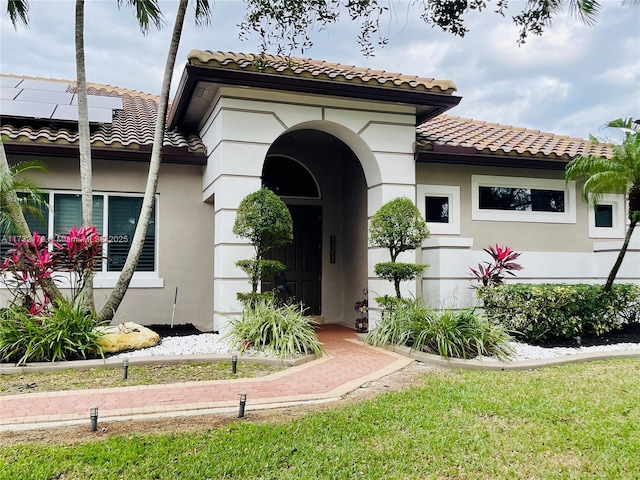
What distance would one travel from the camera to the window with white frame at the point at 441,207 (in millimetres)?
11195

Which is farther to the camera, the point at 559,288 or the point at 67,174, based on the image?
the point at 67,174

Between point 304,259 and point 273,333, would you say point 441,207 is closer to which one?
point 304,259

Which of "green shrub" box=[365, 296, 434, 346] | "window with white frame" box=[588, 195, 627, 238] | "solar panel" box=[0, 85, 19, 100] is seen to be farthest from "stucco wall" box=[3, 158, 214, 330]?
"window with white frame" box=[588, 195, 627, 238]

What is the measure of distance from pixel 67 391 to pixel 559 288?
25.7ft

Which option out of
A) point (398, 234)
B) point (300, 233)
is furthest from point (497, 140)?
point (300, 233)

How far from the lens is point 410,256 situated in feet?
33.3

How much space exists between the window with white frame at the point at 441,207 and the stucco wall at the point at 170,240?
4.58 m

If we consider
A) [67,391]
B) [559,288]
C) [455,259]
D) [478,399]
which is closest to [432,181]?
[455,259]

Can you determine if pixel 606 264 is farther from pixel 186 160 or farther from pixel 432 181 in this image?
pixel 186 160

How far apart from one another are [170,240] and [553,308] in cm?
730

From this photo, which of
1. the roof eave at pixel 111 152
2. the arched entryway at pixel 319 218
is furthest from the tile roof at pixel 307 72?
the arched entryway at pixel 319 218

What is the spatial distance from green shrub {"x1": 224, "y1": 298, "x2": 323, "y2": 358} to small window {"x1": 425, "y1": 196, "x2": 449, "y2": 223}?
4.25 meters

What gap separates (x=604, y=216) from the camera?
502 inches

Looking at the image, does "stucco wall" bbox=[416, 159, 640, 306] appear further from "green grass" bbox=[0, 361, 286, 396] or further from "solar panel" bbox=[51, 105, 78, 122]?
"solar panel" bbox=[51, 105, 78, 122]
